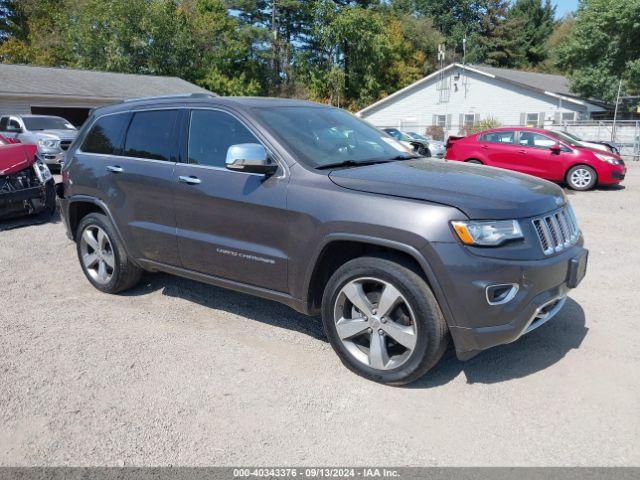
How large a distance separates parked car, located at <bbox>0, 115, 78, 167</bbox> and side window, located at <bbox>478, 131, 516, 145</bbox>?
37.3 ft

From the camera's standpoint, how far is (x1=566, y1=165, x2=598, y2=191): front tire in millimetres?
13055

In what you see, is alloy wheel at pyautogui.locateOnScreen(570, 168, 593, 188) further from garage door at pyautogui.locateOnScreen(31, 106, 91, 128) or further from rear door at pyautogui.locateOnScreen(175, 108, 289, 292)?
garage door at pyautogui.locateOnScreen(31, 106, 91, 128)

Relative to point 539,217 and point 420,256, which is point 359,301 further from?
point 539,217

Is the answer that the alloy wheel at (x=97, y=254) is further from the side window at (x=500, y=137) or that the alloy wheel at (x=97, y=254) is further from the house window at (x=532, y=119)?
the house window at (x=532, y=119)

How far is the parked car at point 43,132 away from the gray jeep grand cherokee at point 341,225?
40.9 ft

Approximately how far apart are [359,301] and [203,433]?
122cm

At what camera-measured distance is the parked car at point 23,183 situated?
27.1 feet

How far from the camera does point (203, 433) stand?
3148 mm

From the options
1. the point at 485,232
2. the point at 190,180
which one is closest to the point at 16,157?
the point at 190,180

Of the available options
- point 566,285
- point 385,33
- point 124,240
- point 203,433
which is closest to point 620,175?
point 566,285

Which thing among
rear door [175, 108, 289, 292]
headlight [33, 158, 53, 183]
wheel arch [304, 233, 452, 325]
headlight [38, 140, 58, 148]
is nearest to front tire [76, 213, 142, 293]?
rear door [175, 108, 289, 292]

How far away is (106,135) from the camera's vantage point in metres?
5.28

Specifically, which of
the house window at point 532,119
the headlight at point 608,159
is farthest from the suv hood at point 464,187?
the house window at point 532,119

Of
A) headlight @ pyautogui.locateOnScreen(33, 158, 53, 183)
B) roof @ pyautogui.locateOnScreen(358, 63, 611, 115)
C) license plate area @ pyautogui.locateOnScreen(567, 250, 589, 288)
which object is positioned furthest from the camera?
roof @ pyautogui.locateOnScreen(358, 63, 611, 115)
